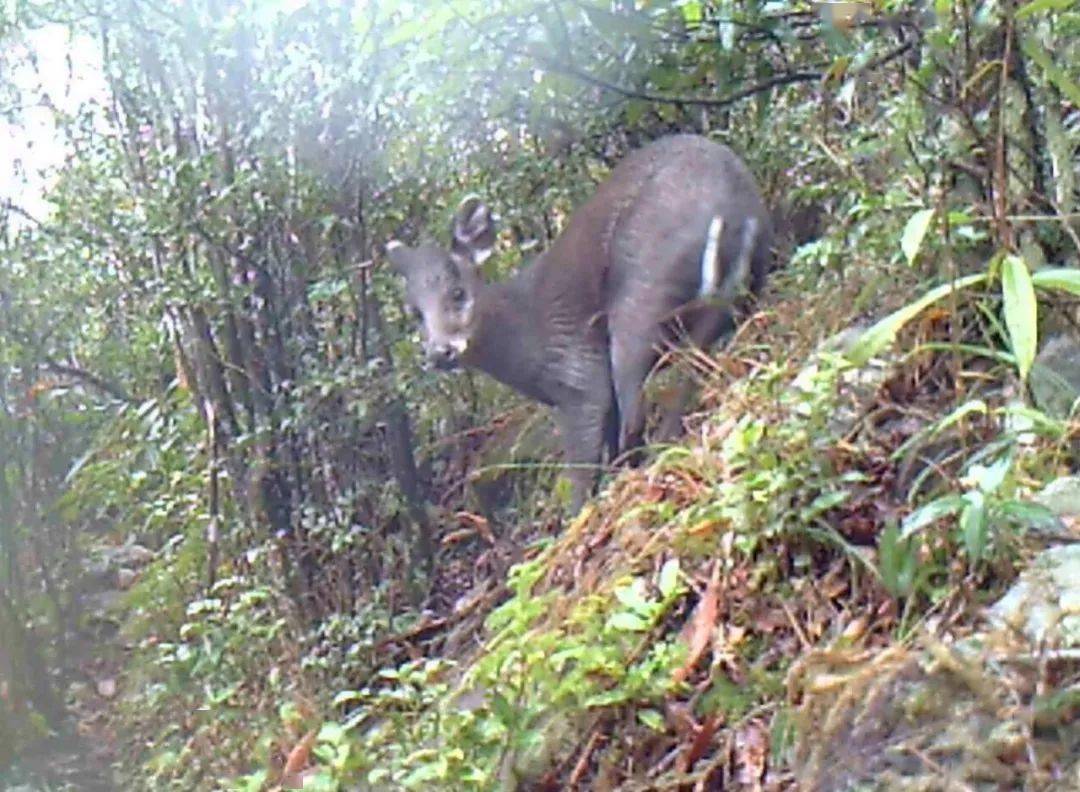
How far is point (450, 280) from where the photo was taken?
6.93 meters

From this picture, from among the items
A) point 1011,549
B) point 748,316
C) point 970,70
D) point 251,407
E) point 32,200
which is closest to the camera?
point 1011,549

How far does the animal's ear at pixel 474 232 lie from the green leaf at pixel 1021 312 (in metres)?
3.56

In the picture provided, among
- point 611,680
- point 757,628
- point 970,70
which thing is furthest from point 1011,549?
point 970,70

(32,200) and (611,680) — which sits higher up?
(32,200)

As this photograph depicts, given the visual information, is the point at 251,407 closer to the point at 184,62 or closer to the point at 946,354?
the point at 184,62

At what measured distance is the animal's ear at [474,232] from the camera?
6.89 meters

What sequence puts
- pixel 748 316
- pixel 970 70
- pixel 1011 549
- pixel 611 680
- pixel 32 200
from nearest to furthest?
pixel 1011 549, pixel 611 680, pixel 970 70, pixel 748 316, pixel 32 200

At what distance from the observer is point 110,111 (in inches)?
264

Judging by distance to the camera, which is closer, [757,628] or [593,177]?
[757,628]

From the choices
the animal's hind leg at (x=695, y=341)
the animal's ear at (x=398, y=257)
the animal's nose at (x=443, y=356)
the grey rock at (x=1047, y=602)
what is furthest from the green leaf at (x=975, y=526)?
→ the animal's ear at (x=398, y=257)

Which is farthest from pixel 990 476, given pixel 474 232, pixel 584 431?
pixel 474 232

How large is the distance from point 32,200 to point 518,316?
2222 millimetres

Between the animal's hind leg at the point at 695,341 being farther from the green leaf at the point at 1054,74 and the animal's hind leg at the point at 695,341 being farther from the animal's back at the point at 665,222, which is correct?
the green leaf at the point at 1054,74

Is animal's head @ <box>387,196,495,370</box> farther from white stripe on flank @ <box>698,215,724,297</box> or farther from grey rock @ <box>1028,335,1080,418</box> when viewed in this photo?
grey rock @ <box>1028,335,1080,418</box>
